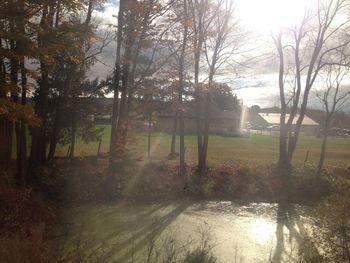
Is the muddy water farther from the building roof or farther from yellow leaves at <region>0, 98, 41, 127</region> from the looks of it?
the building roof

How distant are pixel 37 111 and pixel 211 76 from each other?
388 inches

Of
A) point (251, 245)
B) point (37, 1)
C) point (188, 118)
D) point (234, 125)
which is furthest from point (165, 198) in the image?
point (234, 125)

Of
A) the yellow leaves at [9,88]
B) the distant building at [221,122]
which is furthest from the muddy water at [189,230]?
the distant building at [221,122]

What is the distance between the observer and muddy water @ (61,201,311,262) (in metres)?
10.9

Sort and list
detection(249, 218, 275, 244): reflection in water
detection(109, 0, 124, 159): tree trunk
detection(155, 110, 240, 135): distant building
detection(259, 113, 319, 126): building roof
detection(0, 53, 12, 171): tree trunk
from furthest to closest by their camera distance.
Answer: detection(259, 113, 319, 126): building roof
detection(155, 110, 240, 135): distant building
detection(0, 53, 12, 171): tree trunk
detection(109, 0, 124, 159): tree trunk
detection(249, 218, 275, 244): reflection in water

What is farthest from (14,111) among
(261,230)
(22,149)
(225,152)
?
(225,152)

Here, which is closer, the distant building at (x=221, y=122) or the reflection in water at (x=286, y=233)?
the reflection in water at (x=286, y=233)

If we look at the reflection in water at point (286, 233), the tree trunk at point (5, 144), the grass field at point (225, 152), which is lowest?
the reflection in water at point (286, 233)

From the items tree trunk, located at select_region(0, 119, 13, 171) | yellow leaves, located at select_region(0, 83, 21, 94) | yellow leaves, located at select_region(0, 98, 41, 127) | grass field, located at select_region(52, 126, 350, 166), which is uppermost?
yellow leaves, located at select_region(0, 83, 21, 94)

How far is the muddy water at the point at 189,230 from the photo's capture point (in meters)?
10.9

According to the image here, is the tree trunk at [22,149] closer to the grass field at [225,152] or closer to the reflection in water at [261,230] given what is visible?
the grass field at [225,152]

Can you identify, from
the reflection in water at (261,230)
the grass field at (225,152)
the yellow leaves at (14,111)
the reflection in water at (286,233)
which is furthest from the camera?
the grass field at (225,152)

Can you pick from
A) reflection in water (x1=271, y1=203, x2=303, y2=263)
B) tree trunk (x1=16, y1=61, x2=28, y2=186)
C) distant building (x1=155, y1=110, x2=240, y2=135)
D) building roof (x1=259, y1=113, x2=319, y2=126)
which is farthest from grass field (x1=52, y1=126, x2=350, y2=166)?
building roof (x1=259, y1=113, x2=319, y2=126)

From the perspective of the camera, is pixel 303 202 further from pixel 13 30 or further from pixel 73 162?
pixel 13 30
